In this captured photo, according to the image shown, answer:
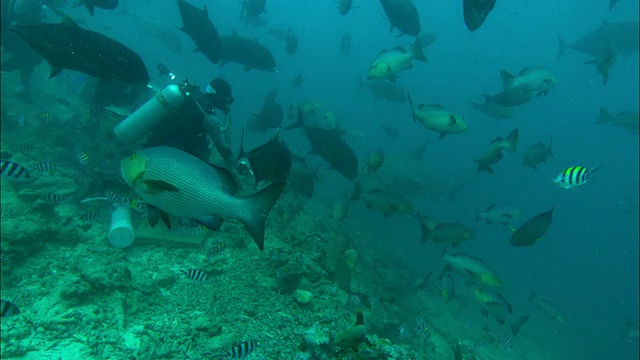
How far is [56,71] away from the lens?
494cm

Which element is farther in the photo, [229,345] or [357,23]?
[357,23]

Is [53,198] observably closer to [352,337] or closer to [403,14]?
[352,337]

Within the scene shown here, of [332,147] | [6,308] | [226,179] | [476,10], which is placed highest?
[476,10]

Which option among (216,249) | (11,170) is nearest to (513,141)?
(216,249)

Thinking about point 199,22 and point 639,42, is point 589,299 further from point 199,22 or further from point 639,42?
point 199,22

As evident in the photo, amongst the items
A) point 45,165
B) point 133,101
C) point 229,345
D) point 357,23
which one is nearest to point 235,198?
point 229,345

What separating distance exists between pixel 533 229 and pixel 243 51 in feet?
28.4

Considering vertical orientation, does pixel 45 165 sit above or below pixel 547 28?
above

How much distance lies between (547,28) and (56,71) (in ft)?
403

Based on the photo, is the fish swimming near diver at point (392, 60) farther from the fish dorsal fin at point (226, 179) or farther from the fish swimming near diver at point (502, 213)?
the fish dorsal fin at point (226, 179)

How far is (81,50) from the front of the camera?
4398mm

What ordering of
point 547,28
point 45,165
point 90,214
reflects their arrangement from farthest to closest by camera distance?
point 547,28, point 45,165, point 90,214

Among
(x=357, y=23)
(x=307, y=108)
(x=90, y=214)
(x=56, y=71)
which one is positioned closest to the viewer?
(x=56, y=71)

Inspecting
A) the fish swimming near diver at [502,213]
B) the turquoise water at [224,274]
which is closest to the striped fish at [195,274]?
the turquoise water at [224,274]
